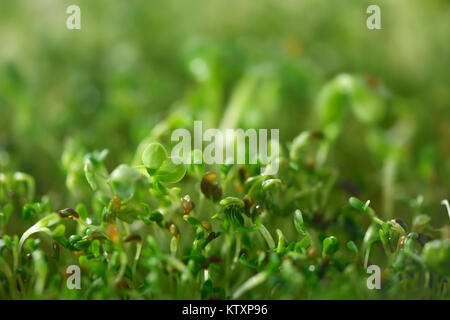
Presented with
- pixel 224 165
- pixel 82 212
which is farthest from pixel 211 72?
pixel 82 212

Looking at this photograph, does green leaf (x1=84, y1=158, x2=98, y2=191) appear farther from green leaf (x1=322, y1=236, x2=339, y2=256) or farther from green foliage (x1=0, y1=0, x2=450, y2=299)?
green leaf (x1=322, y1=236, x2=339, y2=256)

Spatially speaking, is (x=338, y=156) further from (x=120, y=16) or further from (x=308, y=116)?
(x=120, y=16)

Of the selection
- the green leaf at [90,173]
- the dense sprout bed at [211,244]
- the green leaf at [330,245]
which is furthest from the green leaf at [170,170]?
the green leaf at [330,245]

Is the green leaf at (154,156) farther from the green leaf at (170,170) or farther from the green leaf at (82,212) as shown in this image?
the green leaf at (82,212)

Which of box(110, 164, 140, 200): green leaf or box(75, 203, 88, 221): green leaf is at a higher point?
box(110, 164, 140, 200): green leaf

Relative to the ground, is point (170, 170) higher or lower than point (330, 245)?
higher

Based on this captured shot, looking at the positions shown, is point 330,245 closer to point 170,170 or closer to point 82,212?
point 170,170

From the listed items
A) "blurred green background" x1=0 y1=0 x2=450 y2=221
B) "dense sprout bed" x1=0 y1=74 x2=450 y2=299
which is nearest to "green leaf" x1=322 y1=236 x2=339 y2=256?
"dense sprout bed" x1=0 y1=74 x2=450 y2=299
